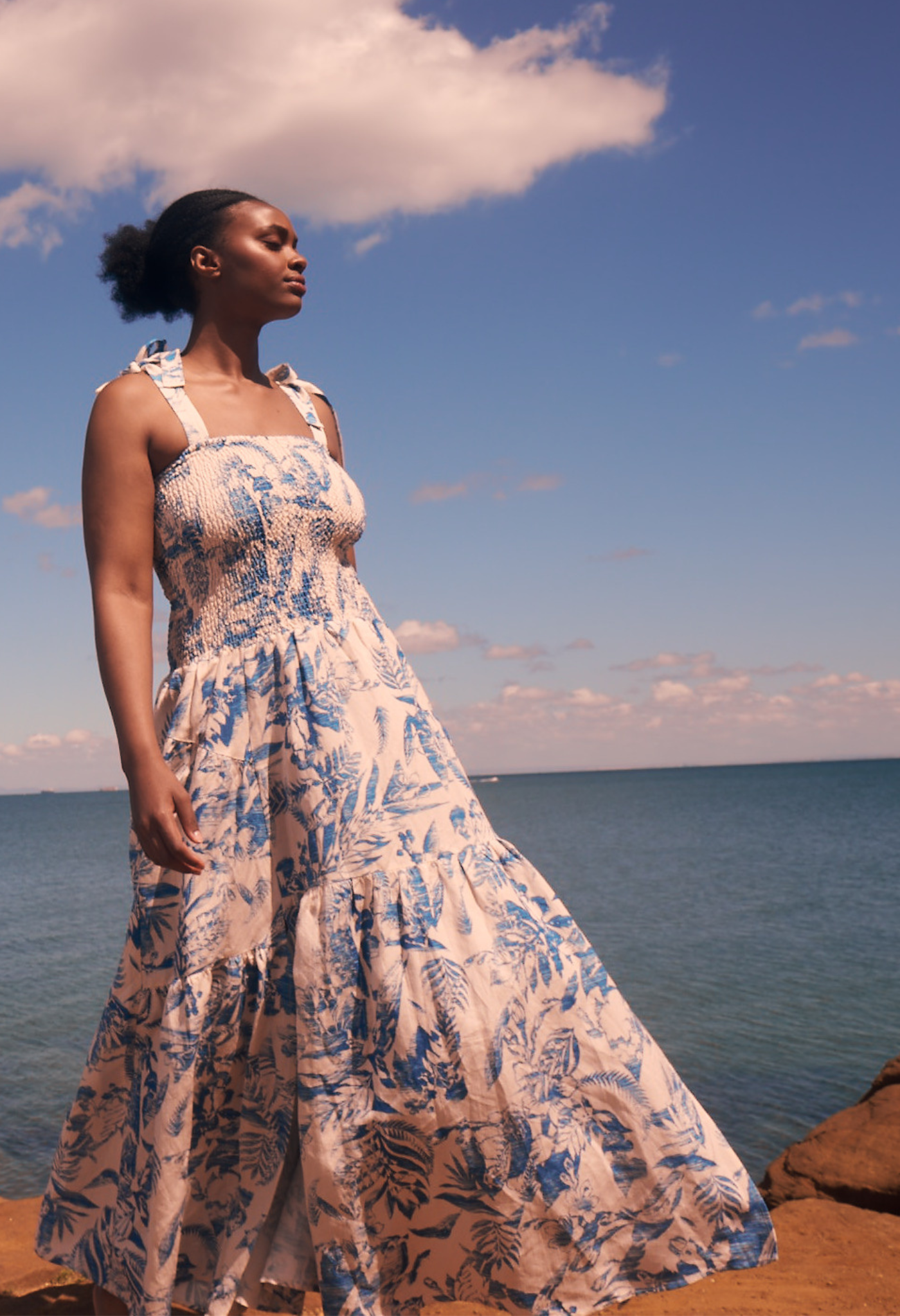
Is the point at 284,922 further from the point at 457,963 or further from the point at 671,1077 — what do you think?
the point at 671,1077

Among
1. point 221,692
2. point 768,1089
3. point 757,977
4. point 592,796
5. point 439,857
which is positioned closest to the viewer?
point 439,857

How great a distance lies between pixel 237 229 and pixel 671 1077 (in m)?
2.22

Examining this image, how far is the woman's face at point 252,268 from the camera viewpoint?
8.83 feet

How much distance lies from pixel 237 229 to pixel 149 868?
1584 millimetres

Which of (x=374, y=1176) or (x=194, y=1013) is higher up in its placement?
(x=194, y=1013)

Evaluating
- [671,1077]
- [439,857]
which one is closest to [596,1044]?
[671,1077]

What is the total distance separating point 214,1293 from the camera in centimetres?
212

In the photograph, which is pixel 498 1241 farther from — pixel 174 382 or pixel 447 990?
pixel 174 382

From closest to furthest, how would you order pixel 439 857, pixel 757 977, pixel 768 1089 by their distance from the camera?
pixel 439 857 → pixel 768 1089 → pixel 757 977

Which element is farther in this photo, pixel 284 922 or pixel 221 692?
pixel 221 692

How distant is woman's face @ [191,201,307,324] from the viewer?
2.69 m

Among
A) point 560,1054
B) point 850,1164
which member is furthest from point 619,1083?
point 850,1164

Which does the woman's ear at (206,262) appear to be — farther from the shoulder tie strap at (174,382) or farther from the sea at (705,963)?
the sea at (705,963)

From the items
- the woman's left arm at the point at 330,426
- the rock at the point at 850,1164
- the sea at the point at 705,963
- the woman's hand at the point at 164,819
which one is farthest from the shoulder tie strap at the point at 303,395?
the sea at the point at 705,963
